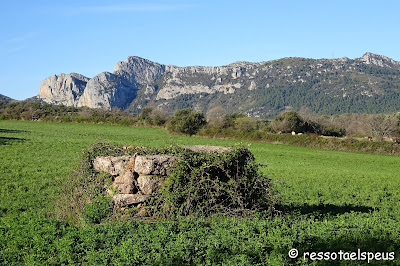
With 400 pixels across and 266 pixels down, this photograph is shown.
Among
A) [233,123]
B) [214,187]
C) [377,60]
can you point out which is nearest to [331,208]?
[214,187]

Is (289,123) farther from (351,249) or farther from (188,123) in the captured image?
(351,249)

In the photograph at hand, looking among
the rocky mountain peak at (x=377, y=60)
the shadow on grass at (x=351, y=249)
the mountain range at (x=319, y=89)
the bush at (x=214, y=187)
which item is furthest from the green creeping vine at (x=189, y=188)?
the rocky mountain peak at (x=377, y=60)

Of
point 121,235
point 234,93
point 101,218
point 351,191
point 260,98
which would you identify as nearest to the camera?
point 121,235

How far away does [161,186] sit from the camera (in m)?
9.54

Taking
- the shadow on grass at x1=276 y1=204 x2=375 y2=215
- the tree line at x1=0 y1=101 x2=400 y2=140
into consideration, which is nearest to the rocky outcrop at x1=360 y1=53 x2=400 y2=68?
the tree line at x1=0 y1=101 x2=400 y2=140

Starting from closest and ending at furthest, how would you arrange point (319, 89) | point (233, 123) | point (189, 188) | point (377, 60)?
point (189, 188) → point (233, 123) → point (319, 89) → point (377, 60)

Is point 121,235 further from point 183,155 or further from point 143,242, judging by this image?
point 183,155

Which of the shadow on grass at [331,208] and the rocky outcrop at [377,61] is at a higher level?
the rocky outcrop at [377,61]

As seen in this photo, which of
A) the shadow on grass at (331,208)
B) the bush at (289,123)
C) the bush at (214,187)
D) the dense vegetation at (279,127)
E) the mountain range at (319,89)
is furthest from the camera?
the mountain range at (319,89)

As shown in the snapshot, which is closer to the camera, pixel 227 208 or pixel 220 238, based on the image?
pixel 220 238

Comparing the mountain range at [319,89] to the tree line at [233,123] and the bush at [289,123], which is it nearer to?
the tree line at [233,123]

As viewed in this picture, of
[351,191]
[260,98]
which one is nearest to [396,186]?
[351,191]

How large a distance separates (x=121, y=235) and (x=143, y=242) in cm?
72

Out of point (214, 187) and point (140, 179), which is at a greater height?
point (140, 179)
